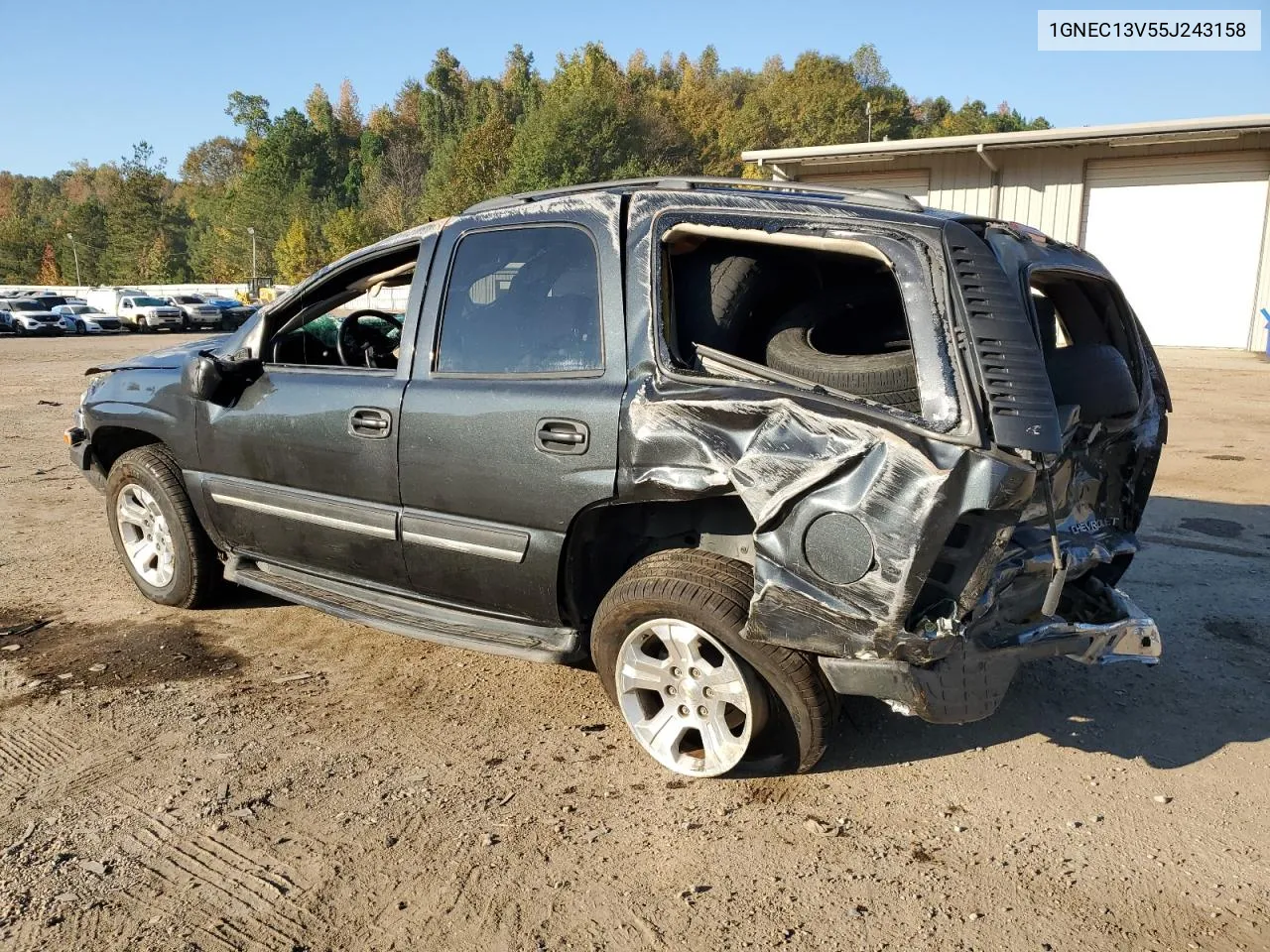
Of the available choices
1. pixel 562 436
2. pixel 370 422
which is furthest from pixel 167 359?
pixel 562 436

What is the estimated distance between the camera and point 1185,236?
21469 mm

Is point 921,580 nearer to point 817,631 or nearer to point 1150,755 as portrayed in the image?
point 817,631

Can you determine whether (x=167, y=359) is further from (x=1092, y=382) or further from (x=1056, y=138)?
(x=1056, y=138)

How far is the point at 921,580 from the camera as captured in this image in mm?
2768

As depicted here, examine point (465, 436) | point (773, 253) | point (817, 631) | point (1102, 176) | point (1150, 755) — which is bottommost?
point (1150, 755)

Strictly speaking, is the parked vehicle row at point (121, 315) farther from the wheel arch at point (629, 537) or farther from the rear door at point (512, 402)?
the wheel arch at point (629, 537)

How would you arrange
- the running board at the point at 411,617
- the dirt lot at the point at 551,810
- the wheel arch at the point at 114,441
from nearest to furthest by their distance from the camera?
1. the dirt lot at the point at 551,810
2. the running board at the point at 411,617
3. the wheel arch at the point at 114,441

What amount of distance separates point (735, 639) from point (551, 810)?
2.64 ft

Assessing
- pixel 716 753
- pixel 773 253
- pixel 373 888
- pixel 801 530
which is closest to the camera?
pixel 373 888

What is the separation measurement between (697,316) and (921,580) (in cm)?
119

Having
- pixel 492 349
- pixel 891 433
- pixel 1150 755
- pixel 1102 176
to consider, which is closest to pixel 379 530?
pixel 492 349

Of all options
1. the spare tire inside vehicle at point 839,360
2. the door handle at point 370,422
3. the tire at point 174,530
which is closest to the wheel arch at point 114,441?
the tire at point 174,530

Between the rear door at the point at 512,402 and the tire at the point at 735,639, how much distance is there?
12.2 inches

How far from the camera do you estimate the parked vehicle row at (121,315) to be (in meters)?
36.8
